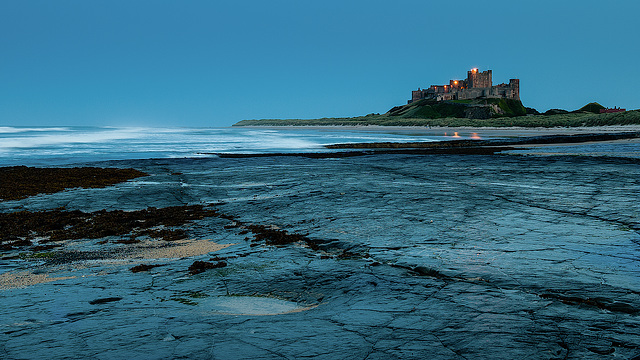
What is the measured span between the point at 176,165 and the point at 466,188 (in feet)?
57.4

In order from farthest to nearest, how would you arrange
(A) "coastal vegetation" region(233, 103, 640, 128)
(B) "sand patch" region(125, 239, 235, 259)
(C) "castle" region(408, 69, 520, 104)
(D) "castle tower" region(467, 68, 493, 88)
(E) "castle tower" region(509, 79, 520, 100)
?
1. (D) "castle tower" region(467, 68, 493, 88)
2. (E) "castle tower" region(509, 79, 520, 100)
3. (C) "castle" region(408, 69, 520, 104)
4. (A) "coastal vegetation" region(233, 103, 640, 128)
5. (B) "sand patch" region(125, 239, 235, 259)

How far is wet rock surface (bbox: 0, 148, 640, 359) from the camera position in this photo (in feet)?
14.0

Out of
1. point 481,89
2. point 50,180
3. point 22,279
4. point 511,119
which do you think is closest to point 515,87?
point 481,89

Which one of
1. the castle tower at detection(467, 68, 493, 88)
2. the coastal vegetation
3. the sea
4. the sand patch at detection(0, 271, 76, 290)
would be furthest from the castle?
the sand patch at detection(0, 271, 76, 290)

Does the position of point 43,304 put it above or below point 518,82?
below

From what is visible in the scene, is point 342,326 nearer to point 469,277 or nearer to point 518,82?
point 469,277

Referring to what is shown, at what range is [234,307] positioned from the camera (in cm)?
539

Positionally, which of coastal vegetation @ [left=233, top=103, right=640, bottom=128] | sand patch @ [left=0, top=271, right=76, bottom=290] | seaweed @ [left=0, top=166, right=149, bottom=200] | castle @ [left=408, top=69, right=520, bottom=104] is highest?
castle @ [left=408, top=69, right=520, bottom=104]

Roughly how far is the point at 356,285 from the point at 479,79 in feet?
646

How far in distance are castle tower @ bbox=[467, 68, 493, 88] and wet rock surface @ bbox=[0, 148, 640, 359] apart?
617 feet

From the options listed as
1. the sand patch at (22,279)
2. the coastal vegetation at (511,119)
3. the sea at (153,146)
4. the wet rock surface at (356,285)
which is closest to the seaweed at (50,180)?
the wet rock surface at (356,285)

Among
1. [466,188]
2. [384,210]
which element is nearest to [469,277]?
[384,210]

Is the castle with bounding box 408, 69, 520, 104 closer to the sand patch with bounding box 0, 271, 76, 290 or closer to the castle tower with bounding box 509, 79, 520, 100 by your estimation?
the castle tower with bounding box 509, 79, 520, 100

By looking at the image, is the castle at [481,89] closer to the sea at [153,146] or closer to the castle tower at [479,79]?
the castle tower at [479,79]
